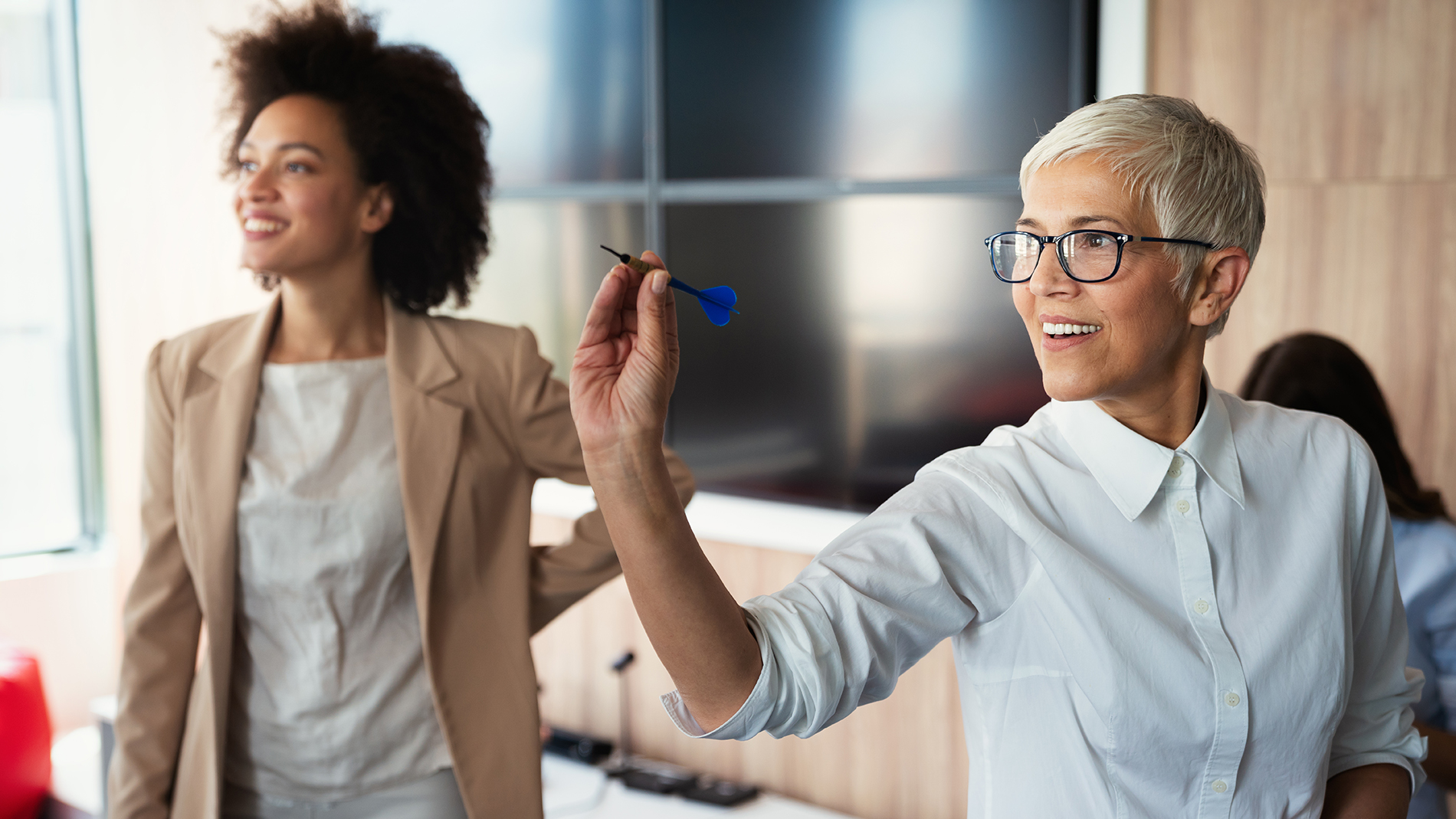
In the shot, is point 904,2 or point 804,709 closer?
point 804,709

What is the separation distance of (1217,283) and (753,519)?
2.17 metres

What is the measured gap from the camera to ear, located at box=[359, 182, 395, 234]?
74.7 inches

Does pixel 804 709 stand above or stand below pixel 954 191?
below

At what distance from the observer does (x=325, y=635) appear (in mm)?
1727

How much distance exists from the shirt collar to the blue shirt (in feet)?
2.52

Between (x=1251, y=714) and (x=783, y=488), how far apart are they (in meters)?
2.20

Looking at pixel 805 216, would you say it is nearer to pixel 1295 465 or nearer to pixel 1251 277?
pixel 1251 277

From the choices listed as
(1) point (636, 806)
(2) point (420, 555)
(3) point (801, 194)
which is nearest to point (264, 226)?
(2) point (420, 555)

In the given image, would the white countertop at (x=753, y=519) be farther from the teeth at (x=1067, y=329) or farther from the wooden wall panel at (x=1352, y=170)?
the teeth at (x=1067, y=329)

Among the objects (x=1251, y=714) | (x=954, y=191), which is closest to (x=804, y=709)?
(x=1251, y=714)

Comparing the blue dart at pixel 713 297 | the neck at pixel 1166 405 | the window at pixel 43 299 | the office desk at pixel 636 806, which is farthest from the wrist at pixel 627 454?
the window at pixel 43 299

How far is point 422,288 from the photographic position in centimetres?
197

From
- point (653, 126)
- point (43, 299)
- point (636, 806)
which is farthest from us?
point (43, 299)

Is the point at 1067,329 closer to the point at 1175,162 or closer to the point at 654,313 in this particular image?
the point at 1175,162
